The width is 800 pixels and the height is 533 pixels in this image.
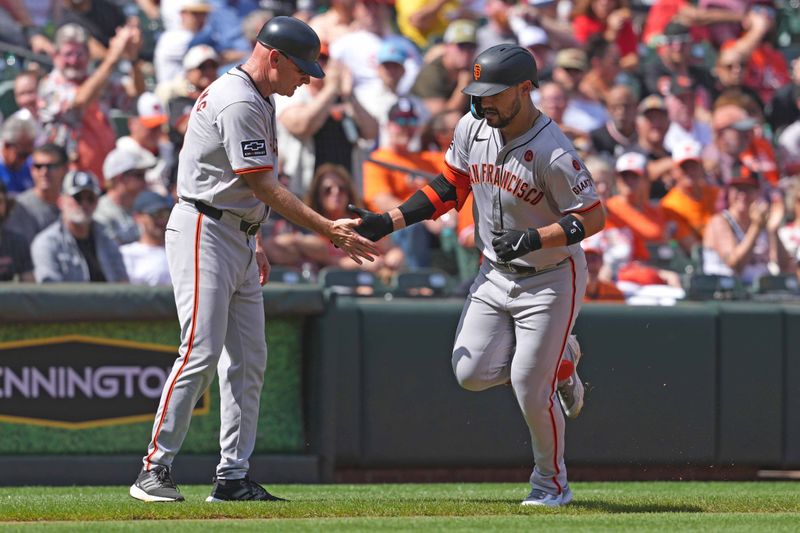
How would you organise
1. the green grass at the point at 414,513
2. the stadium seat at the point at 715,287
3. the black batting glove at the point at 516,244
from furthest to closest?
the stadium seat at the point at 715,287 → the black batting glove at the point at 516,244 → the green grass at the point at 414,513

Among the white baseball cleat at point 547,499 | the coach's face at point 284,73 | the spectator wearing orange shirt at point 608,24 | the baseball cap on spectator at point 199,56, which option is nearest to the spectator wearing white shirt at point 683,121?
the spectator wearing orange shirt at point 608,24

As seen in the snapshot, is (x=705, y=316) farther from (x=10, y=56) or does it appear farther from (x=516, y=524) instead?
(x=10, y=56)

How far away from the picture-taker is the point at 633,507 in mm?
6199

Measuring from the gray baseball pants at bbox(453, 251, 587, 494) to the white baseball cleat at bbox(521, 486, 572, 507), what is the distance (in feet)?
0.07

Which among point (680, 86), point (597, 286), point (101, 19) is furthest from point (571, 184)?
point (680, 86)

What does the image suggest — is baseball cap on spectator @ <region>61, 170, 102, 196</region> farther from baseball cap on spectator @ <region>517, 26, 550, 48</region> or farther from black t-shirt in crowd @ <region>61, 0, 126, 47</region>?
baseball cap on spectator @ <region>517, 26, 550, 48</region>

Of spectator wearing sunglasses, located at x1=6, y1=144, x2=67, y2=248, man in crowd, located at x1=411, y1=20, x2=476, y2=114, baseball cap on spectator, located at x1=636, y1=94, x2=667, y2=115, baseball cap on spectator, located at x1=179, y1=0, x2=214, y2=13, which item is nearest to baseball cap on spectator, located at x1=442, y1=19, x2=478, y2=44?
man in crowd, located at x1=411, y1=20, x2=476, y2=114

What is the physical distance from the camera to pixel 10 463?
26.7 feet

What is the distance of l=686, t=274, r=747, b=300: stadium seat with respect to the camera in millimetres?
9570

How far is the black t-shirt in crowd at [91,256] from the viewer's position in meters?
9.02

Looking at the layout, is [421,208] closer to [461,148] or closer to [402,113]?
[461,148]

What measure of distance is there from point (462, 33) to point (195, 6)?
2.34m

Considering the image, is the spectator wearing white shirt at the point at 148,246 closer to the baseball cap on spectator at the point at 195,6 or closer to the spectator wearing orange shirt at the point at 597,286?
the spectator wearing orange shirt at the point at 597,286

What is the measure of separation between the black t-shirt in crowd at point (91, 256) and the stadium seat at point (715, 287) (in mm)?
3901
